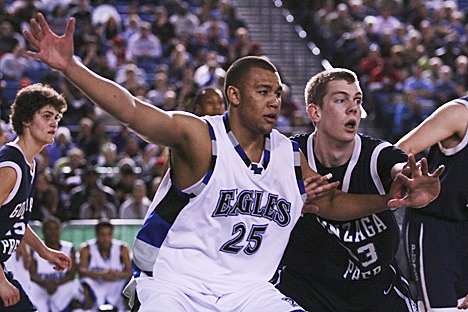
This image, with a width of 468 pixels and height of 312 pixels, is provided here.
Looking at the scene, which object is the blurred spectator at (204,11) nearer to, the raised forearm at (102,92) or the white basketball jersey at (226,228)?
the white basketball jersey at (226,228)

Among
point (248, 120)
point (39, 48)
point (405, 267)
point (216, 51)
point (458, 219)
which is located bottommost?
point (405, 267)

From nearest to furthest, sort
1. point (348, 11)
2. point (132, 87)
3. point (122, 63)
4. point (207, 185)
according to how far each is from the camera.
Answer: point (207, 185) < point (132, 87) < point (122, 63) < point (348, 11)

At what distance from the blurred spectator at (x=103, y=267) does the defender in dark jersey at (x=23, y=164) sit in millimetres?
3831

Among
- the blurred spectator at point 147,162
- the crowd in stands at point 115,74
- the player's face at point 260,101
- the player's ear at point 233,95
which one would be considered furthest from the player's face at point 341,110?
the blurred spectator at point 147,162

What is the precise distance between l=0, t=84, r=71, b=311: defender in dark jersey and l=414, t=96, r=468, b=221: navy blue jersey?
8.46ft

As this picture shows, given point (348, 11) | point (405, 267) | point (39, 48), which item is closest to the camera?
point (39, 48)

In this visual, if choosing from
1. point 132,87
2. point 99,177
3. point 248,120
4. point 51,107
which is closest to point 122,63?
point 132,87

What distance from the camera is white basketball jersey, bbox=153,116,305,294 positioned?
506 cm

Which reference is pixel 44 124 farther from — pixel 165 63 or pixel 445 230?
pixel 165 63

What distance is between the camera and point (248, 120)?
5.27m

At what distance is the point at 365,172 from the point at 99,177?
725 centimetres

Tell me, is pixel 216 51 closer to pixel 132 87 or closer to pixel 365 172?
pixel 132 87

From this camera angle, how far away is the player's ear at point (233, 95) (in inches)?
210

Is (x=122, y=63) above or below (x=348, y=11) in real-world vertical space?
below
